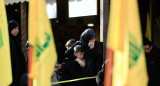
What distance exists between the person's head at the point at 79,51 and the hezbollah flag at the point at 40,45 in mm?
1478

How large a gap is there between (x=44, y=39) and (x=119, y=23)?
1.08m

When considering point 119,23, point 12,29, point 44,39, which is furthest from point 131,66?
point 12,29

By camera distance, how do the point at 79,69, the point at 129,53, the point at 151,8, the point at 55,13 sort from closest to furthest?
the point at 129,53 → the point at 79,69 → the point at 151,8 → the point at 55,13

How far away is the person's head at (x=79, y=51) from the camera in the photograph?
249 inches

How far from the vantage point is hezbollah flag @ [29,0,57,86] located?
4.77m

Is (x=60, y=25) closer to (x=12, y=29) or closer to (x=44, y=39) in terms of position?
(x=12, y=29)

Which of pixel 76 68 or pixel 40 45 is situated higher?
pixel 40 45

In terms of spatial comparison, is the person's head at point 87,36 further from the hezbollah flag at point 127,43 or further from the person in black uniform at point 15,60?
the hezbollah flag at point 127,43

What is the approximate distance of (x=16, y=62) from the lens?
640cm

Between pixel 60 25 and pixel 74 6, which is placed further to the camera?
pixel 60 25

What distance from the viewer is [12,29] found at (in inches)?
257

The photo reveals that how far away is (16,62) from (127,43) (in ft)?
9.24

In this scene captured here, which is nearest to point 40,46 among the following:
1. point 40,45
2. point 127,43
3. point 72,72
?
point 40,45

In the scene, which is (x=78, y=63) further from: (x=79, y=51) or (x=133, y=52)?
(x=133, y=52)
